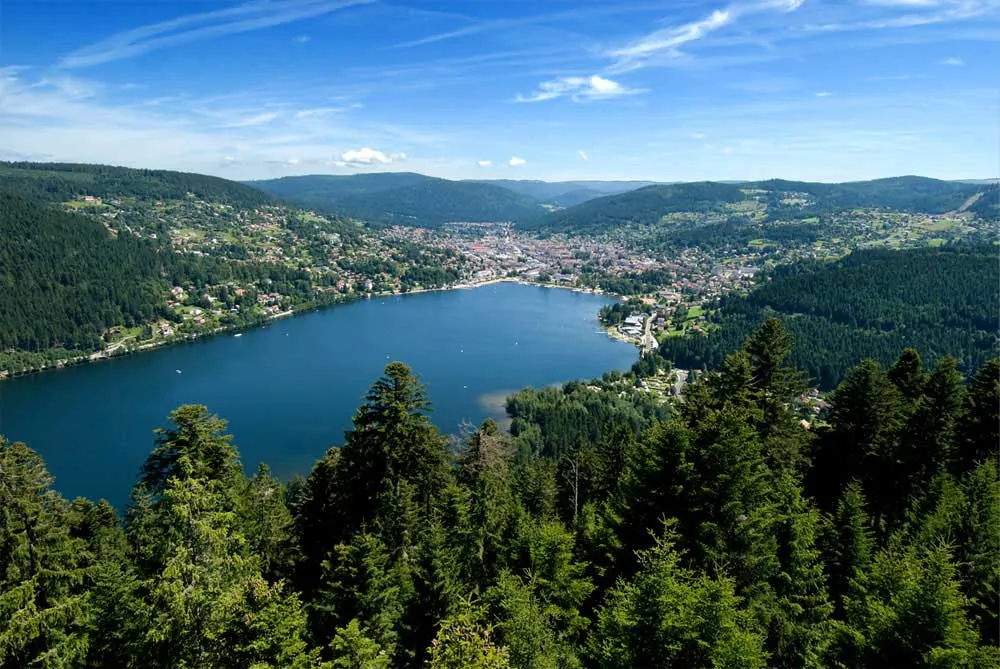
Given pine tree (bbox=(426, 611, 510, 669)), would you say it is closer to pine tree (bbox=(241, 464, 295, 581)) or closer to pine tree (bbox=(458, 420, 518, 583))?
pine tree (bbox=(458, 420, 518, 583))

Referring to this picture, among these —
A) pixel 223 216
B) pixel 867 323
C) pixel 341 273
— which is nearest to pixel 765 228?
pixel 867 323

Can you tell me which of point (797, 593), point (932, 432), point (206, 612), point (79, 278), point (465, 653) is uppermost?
point (206, 612)

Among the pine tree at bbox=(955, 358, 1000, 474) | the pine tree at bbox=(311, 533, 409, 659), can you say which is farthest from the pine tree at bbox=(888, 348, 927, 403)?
the pine tree at bbox=(311, 533, 409, 659)

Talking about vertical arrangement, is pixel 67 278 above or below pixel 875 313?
above

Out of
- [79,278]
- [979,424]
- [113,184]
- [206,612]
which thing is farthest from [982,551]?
[113,184]

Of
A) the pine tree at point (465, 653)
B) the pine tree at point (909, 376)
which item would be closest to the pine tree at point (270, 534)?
the pine tree at point (465, 653)

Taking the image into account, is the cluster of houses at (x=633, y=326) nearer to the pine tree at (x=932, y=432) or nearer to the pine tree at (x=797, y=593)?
the pine tree at (x=932, y=432)

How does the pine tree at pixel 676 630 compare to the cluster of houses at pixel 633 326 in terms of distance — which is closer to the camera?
the pine tree at pixel 676 630

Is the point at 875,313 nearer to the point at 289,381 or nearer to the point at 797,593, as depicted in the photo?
the point at 289,381
